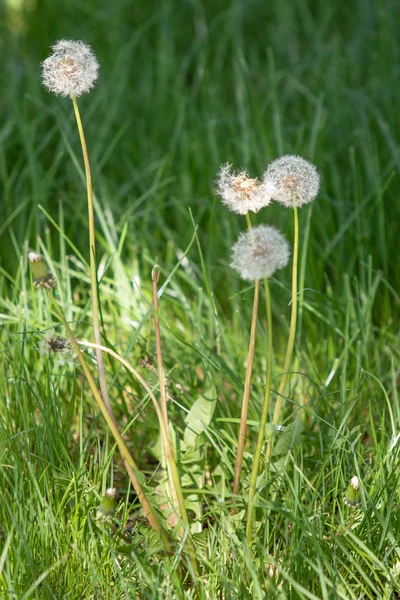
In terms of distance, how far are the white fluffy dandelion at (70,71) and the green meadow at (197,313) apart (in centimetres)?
38

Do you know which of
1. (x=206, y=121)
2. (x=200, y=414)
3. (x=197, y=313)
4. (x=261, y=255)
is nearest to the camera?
(x=261, y=255)

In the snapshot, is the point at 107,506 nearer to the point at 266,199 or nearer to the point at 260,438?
the point at 260,438

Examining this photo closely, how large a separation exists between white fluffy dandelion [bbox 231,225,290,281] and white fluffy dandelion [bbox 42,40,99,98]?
14.6 inches

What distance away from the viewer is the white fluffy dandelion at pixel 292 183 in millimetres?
1223

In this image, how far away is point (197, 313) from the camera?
200cm

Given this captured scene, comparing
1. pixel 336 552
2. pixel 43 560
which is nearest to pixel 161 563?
pixel 43 560

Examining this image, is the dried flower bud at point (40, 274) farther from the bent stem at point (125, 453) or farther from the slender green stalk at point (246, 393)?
the slender green stalk at point (246, 393)

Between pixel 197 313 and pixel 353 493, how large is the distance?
2.71 feet

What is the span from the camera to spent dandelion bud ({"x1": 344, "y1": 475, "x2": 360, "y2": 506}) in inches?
49.7

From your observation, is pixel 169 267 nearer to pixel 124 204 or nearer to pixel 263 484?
pixel 124 204

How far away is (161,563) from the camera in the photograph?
4.20 ft

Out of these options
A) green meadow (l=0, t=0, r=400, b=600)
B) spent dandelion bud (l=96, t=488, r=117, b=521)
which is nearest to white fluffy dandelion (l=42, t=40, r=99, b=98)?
green meadow (l=0, t=0, r=400, b=600)

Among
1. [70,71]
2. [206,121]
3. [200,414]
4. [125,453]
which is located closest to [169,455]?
[125,453]

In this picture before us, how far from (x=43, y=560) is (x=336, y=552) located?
505 mm
